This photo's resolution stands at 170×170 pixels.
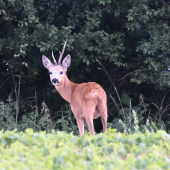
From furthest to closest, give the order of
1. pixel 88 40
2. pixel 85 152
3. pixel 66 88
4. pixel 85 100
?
1. pixel 88 40
2. pixel 66 88
3. pixel 85 100
4. pixel 85 152

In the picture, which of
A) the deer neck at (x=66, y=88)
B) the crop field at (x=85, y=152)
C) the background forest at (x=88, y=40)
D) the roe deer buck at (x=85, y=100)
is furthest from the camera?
the background forest at (x=88, y=40)

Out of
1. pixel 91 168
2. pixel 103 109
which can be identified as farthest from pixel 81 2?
pixel 91 168

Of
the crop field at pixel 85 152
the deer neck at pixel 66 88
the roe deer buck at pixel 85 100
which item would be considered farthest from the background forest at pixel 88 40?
the crop field at pixel 85 152

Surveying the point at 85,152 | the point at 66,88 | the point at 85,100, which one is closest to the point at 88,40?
the point at 66,88

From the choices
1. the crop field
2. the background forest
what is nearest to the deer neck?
the background forest

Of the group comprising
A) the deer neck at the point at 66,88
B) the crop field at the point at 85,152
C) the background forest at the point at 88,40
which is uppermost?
the background forest at the point at 88,40

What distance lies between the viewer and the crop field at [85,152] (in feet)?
10.3

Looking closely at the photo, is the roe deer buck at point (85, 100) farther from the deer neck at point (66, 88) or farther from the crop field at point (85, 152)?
the crop field at point (85, 152)

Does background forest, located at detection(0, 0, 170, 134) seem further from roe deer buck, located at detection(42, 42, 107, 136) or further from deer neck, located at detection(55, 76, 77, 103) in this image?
roe deer buck, located at detection(42, 42, 107, 136)

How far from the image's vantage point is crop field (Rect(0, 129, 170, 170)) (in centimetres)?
313

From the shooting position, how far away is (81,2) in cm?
Answer: 822

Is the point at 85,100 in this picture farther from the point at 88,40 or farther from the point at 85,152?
the point at 85,152

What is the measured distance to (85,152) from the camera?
3.62 metres

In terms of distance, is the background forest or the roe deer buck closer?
the roe deer buck
